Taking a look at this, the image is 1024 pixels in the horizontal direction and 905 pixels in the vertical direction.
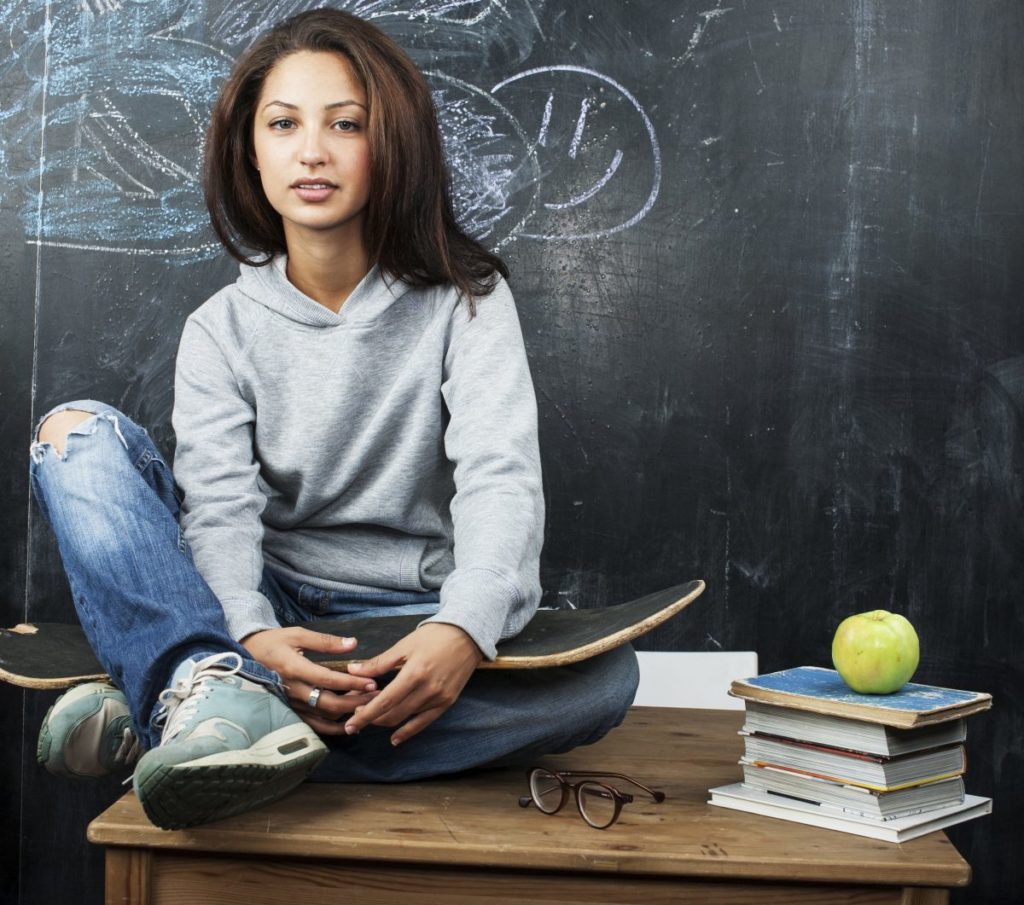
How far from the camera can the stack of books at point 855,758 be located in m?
1.28

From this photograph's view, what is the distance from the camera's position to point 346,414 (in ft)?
5.53

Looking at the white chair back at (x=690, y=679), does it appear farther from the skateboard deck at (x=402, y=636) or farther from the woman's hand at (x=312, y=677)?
the woman's hand at (x=312, y=677)

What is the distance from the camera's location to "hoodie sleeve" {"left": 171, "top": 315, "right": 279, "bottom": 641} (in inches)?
58.4

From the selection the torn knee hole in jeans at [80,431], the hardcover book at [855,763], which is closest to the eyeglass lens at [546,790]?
the hardcover book at [855,763]

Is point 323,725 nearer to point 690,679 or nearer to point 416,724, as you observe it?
point 416,724

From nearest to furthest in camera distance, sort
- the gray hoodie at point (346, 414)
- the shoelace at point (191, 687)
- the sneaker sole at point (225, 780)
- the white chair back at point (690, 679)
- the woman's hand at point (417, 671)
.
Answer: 1. the sneaker sole at point (225, 780)
2. the shoelace at point (191, 687)
3. the woman's hand at point (417, 671)
4. the gray hoodie at point (346, 414)
5. the white chair back at point (690, 679)

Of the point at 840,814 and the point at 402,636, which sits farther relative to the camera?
the point at 402,636

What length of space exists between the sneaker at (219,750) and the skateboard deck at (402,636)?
0.48 ft

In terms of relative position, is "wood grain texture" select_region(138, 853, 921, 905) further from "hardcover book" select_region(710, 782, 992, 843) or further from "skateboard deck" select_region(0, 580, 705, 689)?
"skateboard deck" select_region(0, 580, 705, 689)

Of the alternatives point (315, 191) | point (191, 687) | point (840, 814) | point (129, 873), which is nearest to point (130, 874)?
point (129, 873)

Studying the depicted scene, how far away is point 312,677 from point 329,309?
583mm

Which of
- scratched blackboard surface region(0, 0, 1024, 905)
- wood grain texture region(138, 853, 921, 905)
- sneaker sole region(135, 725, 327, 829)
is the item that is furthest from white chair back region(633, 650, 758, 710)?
sneaker sole region(135, 725, 327, 829)

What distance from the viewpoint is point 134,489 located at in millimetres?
1365

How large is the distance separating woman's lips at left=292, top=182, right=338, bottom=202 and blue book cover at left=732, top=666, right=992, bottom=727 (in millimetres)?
811
